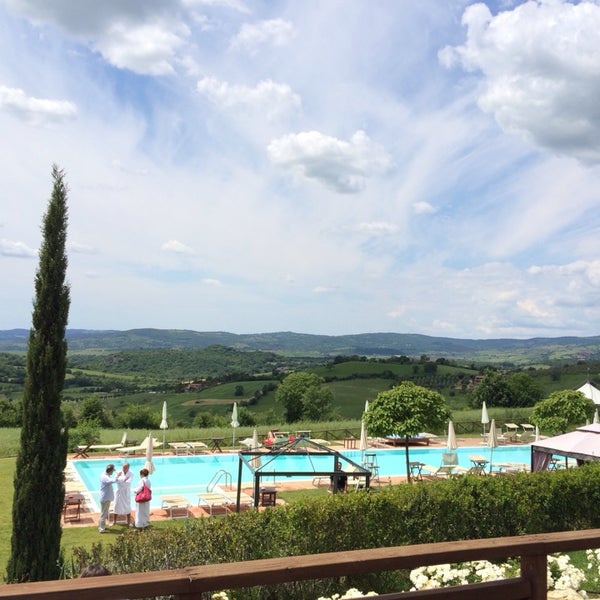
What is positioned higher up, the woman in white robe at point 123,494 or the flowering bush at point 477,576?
the flowering bush at point 477,576

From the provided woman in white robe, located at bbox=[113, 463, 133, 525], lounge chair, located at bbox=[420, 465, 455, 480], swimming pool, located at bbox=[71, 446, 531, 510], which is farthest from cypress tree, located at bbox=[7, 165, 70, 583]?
lounge chair, located at bbox=[420, 465, 455, 480]

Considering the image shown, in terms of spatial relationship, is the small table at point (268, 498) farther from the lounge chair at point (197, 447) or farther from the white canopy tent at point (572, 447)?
the lounge chair at point (197, 447)

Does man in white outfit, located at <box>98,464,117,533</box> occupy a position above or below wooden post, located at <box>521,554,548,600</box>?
below

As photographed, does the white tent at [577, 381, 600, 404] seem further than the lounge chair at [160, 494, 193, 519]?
Yes

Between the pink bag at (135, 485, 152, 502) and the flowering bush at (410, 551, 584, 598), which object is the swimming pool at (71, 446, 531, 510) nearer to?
the pink bag at (135, 485, 152, 502)

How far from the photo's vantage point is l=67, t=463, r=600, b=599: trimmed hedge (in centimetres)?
656

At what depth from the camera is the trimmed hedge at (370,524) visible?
656cm

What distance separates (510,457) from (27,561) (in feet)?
69.5

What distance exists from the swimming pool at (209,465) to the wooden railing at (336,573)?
12.8 metres

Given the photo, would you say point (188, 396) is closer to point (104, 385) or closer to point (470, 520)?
point (104, 385)

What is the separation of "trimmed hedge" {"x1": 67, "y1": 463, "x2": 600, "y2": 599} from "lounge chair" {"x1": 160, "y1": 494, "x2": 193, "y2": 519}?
5517 millimetres

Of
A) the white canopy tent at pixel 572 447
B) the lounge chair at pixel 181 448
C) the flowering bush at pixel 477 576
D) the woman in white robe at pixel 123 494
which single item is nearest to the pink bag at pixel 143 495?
the woman in white robe at pixel 123 494

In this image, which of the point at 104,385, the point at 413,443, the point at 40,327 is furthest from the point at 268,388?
the point at 40,327

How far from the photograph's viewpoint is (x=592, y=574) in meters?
6.84
